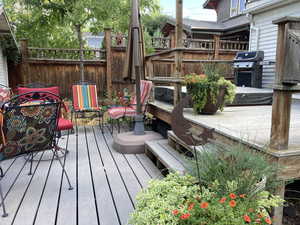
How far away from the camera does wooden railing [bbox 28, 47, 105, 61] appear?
6.84 metres

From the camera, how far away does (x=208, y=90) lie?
3.39 metres

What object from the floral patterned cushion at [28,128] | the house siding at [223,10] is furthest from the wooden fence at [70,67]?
→ the house siding at [223,10]

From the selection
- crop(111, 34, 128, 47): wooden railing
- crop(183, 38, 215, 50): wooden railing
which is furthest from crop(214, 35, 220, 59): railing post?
crop(111, 34, 128, 47): wooden railing

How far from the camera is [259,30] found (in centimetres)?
710

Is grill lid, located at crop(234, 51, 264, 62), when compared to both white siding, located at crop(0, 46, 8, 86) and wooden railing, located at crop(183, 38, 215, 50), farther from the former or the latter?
white siding, located at crop(0, 46, 8, 86)

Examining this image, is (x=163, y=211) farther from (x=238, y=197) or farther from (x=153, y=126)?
(x=153, y=126)

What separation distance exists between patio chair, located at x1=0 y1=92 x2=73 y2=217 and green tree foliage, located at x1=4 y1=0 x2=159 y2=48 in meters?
4.36

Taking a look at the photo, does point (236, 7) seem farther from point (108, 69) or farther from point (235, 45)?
point (108, 69)

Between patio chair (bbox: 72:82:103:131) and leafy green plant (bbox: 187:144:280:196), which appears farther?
patio chair (bbox: 72:82:103:131)

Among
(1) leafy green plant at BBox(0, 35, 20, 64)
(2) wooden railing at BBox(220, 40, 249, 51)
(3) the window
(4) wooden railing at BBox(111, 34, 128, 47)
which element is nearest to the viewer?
(1) leafy green plant at BBox(0, 35, 20, 64)

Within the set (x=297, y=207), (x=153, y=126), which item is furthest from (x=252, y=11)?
(x=297, y=207)

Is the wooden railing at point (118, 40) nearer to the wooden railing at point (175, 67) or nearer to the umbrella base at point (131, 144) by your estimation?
the wooden railing at point (175, 67)

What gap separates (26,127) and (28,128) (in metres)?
0.02

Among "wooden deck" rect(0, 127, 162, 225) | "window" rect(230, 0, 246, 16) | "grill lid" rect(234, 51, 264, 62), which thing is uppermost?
"window" rect(230, 0, 246, 16)
